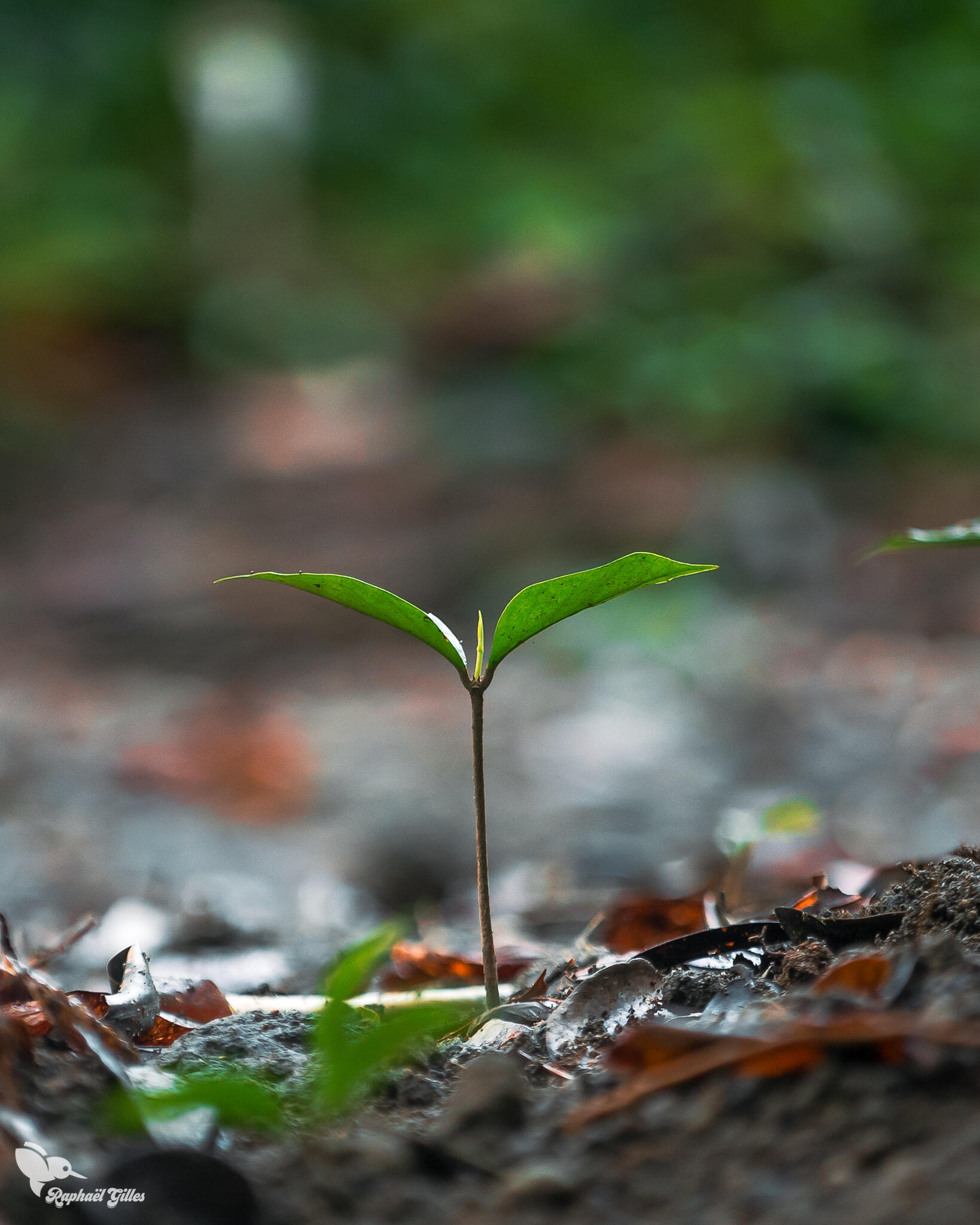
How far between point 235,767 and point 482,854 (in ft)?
9.81

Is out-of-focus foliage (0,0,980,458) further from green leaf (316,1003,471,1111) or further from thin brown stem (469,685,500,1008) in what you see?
green leaf (316,1003,471,1111)

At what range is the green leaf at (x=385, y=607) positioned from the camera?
84 cm

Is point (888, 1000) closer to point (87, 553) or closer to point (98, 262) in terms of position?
point (87, 553)

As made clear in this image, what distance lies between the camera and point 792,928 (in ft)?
3.30

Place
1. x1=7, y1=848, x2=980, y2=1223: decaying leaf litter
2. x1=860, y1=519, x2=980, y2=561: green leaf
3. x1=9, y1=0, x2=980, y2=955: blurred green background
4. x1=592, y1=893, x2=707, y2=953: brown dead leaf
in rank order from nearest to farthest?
1. x1=7, y1=848, x2=980, y2=1223: decaying leaf litter
2. x1=860, y1=519, x2=980, y2=561: green leaf
3. x1=592, y1=893, x2=707, y2=953: brown dead leaf
4. x1=9, y1=0, x2=980, y2=955: blurred green background

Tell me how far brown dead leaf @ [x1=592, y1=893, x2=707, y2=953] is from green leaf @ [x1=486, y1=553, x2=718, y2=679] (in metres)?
0.55

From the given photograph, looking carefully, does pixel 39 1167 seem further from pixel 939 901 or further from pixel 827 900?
pixel 827 900

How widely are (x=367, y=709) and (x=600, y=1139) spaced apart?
401 cm

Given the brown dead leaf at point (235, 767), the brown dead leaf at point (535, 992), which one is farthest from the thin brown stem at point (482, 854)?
the brown dead leaf at point (235, 767)

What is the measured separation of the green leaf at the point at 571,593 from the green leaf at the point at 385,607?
0.03 metres

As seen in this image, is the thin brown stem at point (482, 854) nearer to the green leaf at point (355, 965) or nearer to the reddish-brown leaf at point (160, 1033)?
the green leaf at point (355, 965)

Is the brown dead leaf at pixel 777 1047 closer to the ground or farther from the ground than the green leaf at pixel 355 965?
closer to the ground

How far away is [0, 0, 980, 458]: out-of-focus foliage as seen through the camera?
7547 millimetres

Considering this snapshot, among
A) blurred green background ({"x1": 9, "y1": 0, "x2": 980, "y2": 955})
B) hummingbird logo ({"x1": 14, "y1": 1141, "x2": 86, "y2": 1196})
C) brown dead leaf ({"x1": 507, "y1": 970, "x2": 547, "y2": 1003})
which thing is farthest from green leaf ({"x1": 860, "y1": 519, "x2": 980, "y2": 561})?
blurred green background ({"x1": 9, "y1": 0, "x2": 980, "y2": 955})
